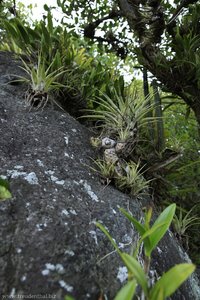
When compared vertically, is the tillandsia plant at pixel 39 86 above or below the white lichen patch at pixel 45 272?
above

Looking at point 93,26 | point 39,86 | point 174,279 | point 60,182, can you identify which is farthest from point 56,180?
point 93,26

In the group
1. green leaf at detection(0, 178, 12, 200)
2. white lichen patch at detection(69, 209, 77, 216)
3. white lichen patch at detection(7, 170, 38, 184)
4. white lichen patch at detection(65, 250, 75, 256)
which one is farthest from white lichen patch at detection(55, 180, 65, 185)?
white lichen patch at detection(65, 250, 75, 256)

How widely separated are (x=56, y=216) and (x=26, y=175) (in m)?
0.37

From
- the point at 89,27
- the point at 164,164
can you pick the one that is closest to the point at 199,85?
the point at 164,164

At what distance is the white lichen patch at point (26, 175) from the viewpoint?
1.92 metres

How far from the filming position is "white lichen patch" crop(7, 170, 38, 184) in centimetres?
192

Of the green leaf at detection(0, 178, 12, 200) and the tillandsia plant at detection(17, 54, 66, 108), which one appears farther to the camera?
the tillandsia plant at detection(17, 54, 66, 108)

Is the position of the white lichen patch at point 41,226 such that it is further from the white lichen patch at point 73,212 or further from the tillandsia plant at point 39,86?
the tillandsia plant at point 39,86

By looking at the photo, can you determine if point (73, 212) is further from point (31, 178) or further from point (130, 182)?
point (130, 182)

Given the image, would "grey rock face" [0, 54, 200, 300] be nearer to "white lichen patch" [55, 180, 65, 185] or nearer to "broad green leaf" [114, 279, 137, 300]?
"white lichen patch" [55, 180, 65, 185]

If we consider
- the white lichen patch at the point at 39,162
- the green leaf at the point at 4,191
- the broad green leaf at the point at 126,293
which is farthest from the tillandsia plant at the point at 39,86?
the broad green leaf at the point at 126,293

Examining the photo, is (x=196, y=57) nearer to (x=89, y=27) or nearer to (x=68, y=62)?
(x=68, y=62)

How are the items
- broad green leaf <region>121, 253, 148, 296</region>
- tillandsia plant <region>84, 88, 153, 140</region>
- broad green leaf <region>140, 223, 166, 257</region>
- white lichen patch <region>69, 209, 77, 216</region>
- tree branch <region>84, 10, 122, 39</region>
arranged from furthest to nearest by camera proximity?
tree branch <region>84, 10, 122, 39</region>, tillandsia plant <region>84, 88, 153, 140</region>, white lichen patch <region>69, 209, 77, 216</region>, broad green leaf <region>140, 223, 166, 257</region>, broad green leaf <region>121, 253, 148, 296</region>

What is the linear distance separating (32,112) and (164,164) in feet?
3.71
